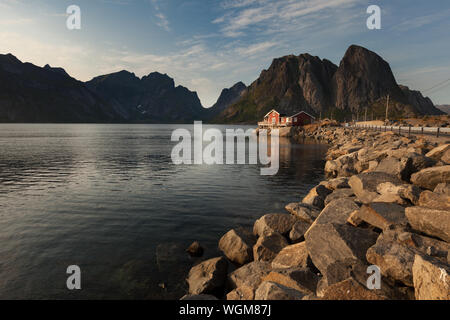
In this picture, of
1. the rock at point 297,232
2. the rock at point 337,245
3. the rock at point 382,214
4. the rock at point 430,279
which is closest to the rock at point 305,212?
the rock at point 297,232

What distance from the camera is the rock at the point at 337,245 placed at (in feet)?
24.5

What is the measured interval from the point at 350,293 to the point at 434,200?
5913mm

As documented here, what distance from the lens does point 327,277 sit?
6871 millimetres

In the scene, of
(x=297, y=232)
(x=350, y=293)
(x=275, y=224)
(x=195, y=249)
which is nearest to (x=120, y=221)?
(x=195, y=249)

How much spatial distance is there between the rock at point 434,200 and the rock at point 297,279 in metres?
4.76

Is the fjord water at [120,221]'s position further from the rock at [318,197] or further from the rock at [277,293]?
the rock at [277,293]

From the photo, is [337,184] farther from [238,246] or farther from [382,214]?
[238,246]

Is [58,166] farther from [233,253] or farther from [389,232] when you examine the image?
[389,232]

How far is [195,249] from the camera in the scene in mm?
11445

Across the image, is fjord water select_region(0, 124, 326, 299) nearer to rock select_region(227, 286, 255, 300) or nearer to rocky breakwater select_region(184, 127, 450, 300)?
rocky breakwater select_region(184, 127, 450, 300)

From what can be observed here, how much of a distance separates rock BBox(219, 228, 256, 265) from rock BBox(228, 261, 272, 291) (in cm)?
138
